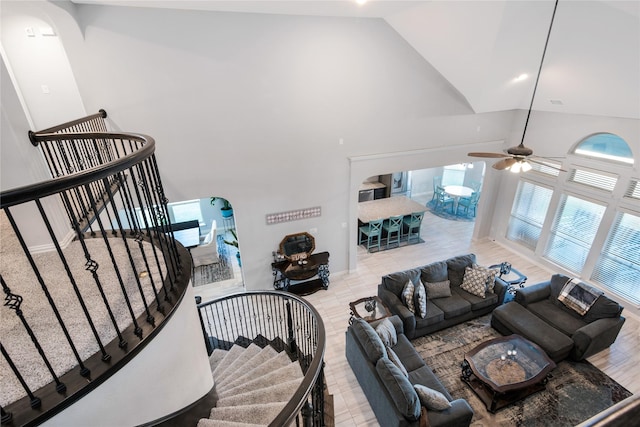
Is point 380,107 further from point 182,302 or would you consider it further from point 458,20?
point 182,302

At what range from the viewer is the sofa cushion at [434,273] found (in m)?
5.90

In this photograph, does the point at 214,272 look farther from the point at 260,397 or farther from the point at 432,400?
the point at 432,400

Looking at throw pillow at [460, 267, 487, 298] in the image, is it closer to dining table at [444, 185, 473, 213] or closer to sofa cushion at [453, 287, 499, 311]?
sofa cushion at [453, 287, 499, 311]

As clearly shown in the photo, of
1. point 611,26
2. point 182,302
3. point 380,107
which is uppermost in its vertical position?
point 611,26

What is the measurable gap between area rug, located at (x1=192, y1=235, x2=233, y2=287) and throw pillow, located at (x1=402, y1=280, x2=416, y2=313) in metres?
4.28

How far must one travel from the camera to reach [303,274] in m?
6.49

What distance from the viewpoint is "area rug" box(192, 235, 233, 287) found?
756 centimetres

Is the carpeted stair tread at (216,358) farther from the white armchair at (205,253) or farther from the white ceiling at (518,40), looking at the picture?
the white ceiling at (518,40)

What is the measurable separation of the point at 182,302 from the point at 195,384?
80 centimetres

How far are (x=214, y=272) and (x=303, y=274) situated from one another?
9.12 ft

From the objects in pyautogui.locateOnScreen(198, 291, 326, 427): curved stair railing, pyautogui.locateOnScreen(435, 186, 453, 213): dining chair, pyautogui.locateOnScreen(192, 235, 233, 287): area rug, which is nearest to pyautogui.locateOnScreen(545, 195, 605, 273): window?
pyautogui.locateOnScreen(435, 186, 453, 213): dining chair

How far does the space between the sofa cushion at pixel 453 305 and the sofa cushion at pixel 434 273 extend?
39 cm

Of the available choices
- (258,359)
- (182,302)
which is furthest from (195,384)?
(258,359)

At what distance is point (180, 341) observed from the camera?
2273 millimetres
